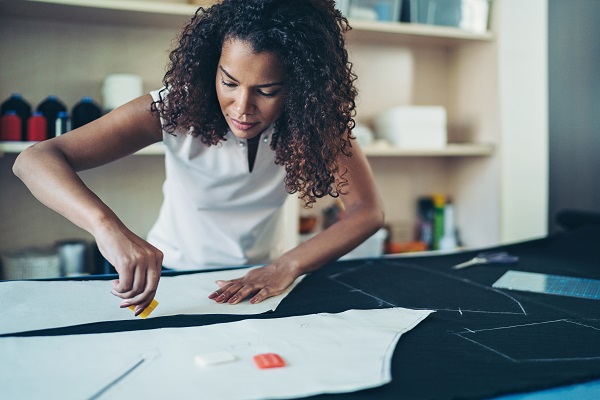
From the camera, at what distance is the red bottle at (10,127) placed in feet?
6.31

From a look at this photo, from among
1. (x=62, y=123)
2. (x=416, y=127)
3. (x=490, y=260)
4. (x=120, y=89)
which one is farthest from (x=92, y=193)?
(x=416, y=127)

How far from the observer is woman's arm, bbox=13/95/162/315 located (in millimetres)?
909

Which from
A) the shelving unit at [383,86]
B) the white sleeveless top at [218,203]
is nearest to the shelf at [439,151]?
the shelving unit at [383,86]

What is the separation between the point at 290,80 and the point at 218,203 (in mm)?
384

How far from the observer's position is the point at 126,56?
2275 mm

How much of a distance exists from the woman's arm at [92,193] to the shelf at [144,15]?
894mm

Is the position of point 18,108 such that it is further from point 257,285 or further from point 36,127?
point 257,285

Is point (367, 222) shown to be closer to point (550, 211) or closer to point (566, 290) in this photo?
point (566, 290)

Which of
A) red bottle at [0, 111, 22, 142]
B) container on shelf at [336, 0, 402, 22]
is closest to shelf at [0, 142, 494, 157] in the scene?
red bottle at [0, 111, 22, 142]

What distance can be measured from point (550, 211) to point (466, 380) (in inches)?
84.6

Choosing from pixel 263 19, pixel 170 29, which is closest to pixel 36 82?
pixel 170 29

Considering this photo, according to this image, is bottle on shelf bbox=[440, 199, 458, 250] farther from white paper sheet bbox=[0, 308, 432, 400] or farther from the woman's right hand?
the woman's right hand

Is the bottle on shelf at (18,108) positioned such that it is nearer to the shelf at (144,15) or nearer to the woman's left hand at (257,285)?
the shelf at (144,15)

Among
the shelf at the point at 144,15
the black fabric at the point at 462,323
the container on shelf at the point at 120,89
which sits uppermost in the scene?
the shelf at the point at 144,15
